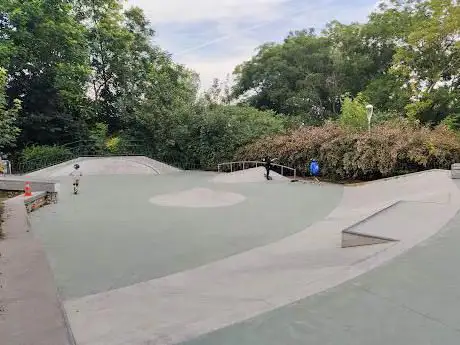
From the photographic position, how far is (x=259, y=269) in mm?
5301

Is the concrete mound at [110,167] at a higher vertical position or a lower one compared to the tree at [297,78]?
lower

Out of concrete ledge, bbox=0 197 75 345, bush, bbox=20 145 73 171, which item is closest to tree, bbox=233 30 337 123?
bush, bbox=20 145 73 171

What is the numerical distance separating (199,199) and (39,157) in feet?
47.8

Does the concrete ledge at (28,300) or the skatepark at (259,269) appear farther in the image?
the skatepark at (259,269)

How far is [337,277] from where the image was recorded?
432cm

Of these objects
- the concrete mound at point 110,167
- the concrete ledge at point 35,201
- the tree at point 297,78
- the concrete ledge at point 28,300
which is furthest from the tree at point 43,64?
the concrete ledge at point 28,300

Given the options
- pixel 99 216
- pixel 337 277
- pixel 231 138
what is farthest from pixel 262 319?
pixel 231 138

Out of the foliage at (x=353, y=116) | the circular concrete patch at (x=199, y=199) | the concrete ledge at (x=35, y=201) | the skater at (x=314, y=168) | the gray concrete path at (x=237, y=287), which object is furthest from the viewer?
the foliage at (x=353, y=116)

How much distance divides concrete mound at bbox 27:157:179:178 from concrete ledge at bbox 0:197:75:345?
1590cm

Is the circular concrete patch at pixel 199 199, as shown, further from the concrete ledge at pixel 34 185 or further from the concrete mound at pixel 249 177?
the concrete mound at pixel 249 177

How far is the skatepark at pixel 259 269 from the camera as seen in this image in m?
3.30

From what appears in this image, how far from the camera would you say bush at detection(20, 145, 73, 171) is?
22094 millimetres

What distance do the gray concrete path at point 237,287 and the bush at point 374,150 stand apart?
640 centimetres

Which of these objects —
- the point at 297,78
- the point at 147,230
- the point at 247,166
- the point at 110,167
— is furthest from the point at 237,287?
the point at 297,78
